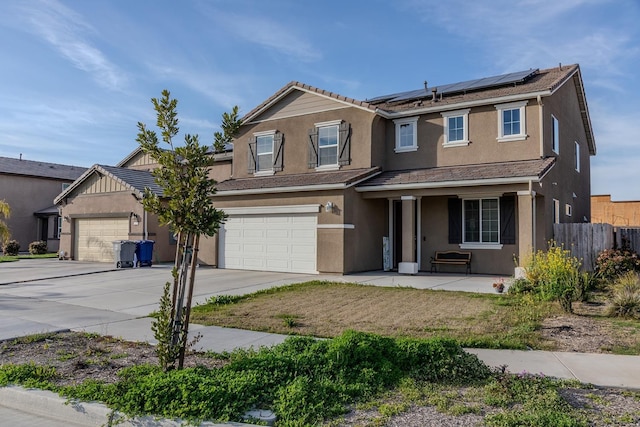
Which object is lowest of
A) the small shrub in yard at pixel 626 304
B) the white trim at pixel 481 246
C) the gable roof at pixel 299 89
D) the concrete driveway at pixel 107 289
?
the concrete driveway at pixel 107 289

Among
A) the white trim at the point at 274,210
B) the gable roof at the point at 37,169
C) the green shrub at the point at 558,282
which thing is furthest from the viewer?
the gable roof at the point at 37,169

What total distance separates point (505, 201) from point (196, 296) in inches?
397

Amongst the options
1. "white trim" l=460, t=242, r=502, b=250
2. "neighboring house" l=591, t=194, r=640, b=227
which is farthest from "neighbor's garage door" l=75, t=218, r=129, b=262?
"neighboring house" l=591, t=194, r=640, b=227

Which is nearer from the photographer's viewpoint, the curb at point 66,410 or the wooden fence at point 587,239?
the curb at point 66,410

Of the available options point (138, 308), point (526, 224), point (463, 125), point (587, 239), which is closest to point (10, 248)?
point (138, 308)

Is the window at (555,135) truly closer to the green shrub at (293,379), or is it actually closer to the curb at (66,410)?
the green shrub at (293,379)

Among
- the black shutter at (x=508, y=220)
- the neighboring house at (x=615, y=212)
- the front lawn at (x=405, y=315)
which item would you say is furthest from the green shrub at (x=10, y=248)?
the neighboring house at (x=615, y=212)

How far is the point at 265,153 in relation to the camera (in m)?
19.4

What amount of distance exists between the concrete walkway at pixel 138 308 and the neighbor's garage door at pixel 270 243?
0.85m

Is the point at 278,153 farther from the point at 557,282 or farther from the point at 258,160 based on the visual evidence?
the point at 557,282

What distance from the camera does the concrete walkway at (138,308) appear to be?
5.18 m

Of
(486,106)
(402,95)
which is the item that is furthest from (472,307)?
(402,95)

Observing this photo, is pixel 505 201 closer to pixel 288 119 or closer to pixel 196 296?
pixel 288 119

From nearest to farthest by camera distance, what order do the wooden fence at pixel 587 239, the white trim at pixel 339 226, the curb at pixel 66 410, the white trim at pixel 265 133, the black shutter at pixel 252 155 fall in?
the curb at pixel 66 410 < the wooden fence at pixel 587 239 < the white trim at pixel 339 226 < the white trim at pixel 265 133 < the black shutter at pixel 252 155
